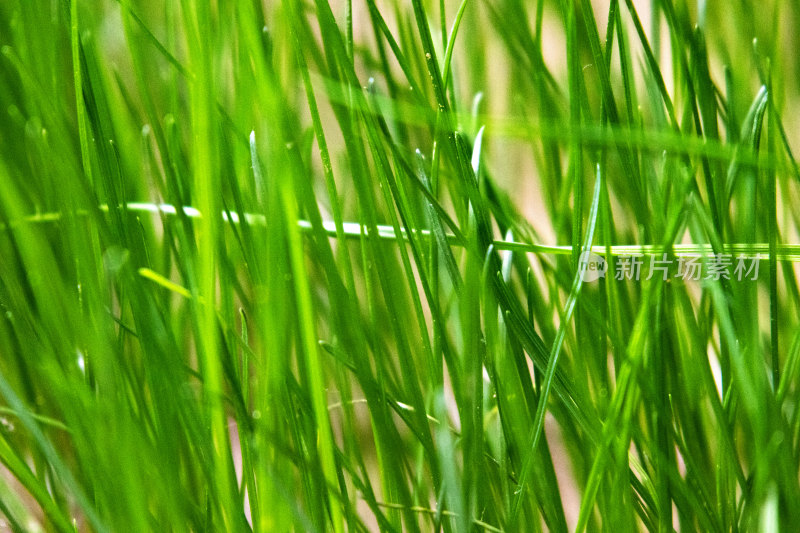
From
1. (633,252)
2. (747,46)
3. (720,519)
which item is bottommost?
(720,519)

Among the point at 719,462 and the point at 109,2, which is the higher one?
the point at 109,2

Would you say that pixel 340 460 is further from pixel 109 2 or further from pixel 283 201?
pixel 109 2

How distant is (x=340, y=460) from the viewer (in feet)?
0.75

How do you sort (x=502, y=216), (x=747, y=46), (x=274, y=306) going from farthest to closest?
1. (x=747, y=46)
2. (x=502, y=216)
3. (x=274, y=306)

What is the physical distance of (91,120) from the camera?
22 cm

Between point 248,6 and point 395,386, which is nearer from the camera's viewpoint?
point 248,6

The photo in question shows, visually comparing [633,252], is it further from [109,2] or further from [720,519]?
[109,2]

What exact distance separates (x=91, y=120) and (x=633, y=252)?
0.20 m

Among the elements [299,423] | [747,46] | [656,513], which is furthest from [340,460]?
[747,46]

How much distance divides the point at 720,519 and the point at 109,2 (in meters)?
0.49

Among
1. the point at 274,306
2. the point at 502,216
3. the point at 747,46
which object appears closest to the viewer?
the point at 274,306

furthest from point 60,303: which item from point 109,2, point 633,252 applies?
point 109,2

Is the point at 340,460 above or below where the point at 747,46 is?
below

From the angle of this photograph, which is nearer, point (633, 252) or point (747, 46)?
point (633, 252)
